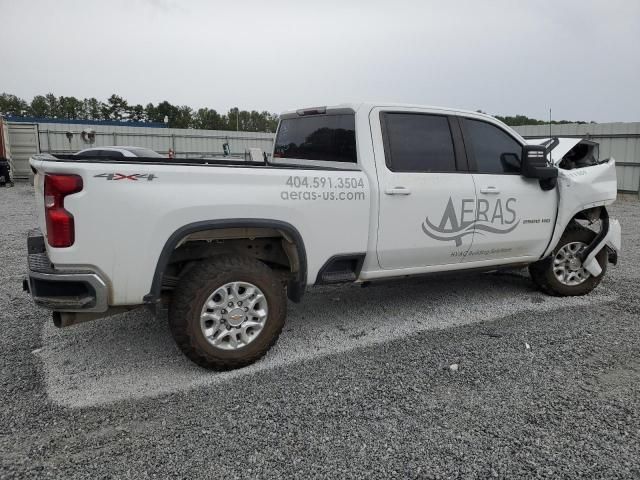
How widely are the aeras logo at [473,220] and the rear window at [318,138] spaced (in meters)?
0.93

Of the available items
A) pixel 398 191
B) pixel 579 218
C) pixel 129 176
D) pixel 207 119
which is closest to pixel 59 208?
pixel 129 176

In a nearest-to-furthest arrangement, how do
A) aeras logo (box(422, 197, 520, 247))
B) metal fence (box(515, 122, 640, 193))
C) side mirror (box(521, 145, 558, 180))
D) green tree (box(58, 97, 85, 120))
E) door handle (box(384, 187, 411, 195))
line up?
door handle (box(384, 187, 411, 195)) < aeras logo (box(422, 197, 520, 247)) < side mirror (box(521, 145, 558, 180)) < metal fence (box(515, 122, 640, 193)) < green tree (box(58, 97, 85, 120))

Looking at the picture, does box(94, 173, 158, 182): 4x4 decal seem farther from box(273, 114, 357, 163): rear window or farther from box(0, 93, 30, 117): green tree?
box(0, 93, 30, 117): green tree

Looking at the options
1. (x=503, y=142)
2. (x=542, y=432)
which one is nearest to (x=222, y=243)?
(x=542, y=432)

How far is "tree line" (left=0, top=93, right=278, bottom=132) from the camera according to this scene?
234 ft

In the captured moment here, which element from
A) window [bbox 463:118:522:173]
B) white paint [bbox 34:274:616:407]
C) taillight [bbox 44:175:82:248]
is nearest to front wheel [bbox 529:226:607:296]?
white paint [bbox 34:274:616:407]

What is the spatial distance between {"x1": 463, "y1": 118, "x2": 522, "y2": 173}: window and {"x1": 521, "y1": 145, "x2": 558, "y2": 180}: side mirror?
4.5 inches

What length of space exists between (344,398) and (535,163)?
2.91 metres

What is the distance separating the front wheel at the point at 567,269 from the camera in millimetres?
5141

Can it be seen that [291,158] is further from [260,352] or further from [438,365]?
[438,365]

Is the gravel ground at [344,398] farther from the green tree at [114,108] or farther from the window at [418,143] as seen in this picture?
the green tree at [114,108]

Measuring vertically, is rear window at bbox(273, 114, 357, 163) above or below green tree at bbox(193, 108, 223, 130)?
below

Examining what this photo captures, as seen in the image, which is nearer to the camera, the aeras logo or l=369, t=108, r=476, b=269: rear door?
l=369, t=108, r=476, b=269: rear door

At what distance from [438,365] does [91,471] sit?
2333mm
